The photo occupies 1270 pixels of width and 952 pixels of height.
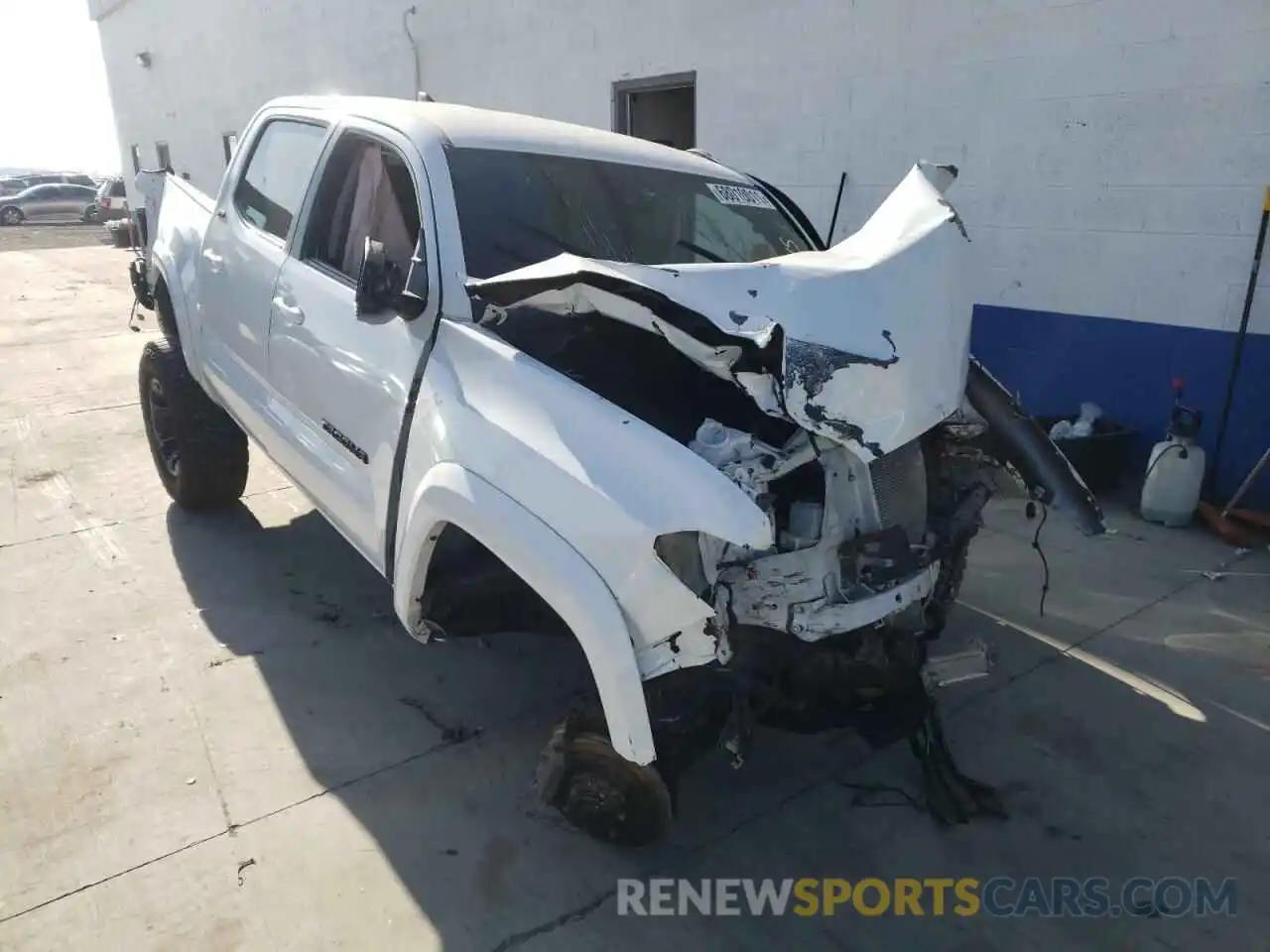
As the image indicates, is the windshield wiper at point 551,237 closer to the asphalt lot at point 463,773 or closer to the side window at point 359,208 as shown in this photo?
the side window at point 359,208

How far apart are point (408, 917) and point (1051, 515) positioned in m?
4.21

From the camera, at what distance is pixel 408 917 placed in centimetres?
229

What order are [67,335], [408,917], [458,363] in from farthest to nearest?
[67,335] < [458,363] < [408,917]

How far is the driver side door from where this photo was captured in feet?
8.85

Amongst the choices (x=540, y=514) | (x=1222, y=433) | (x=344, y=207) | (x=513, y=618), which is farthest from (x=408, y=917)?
(x=1222, y=433)

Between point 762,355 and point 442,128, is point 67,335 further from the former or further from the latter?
point 762,355

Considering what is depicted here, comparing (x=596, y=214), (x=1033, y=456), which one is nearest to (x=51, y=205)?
(x=596, y=214)

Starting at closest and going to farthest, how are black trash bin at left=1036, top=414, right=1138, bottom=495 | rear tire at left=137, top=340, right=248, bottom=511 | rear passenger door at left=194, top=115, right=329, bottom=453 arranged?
rear passenger door at left=194, top=115, right=329, bottom=453
rear tire at left=137, top=340, right=248, bottom=511
black trash bin at left=1036, top=414, right=1138, bottom=495

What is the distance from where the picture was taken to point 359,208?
3170mm

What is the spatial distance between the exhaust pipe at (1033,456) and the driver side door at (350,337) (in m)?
1.72

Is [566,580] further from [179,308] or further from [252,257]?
[179,308]

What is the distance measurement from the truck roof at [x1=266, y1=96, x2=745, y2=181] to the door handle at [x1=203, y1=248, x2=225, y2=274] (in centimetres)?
73

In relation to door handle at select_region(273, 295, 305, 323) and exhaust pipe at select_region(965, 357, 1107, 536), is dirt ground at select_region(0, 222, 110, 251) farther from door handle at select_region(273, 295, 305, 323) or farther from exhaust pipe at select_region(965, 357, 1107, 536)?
exhaust pipe at select_region(965, 357, 1107, 536)

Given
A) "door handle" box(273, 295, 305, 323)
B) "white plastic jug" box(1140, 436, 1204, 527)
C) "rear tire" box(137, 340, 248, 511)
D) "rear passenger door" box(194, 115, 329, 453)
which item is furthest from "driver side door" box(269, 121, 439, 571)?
"white plastic jug" box(1140, 436, 1204, 527)
